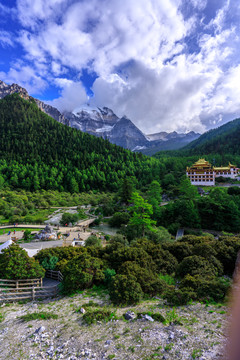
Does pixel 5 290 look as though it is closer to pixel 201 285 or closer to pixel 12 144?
pixel 201 285

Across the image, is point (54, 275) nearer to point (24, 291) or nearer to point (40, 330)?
point (24, 291)

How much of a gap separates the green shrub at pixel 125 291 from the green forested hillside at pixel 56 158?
5806 cm

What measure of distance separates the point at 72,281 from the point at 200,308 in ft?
24.6

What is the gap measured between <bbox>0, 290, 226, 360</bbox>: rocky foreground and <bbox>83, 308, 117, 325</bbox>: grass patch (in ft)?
0.57

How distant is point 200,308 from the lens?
842 centimetres

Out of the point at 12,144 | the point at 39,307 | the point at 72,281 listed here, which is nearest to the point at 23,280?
the point at 39,307

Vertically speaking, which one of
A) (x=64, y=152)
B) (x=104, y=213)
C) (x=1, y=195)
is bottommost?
(x=104, y=213)

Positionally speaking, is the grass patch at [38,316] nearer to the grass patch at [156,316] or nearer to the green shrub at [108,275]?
the grass patch at [156,316]

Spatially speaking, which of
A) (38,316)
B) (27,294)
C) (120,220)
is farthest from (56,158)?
(38,316)

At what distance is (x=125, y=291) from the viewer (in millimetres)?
9414

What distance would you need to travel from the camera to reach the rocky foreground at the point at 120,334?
235 inches

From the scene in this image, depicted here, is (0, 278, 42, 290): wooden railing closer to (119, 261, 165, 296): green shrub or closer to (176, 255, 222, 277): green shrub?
(119, 261, 165, 296): green shrub

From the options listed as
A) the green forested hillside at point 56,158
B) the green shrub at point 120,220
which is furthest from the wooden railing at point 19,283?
the green forested hillside at point 56,158

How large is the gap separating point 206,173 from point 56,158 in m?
68.3
